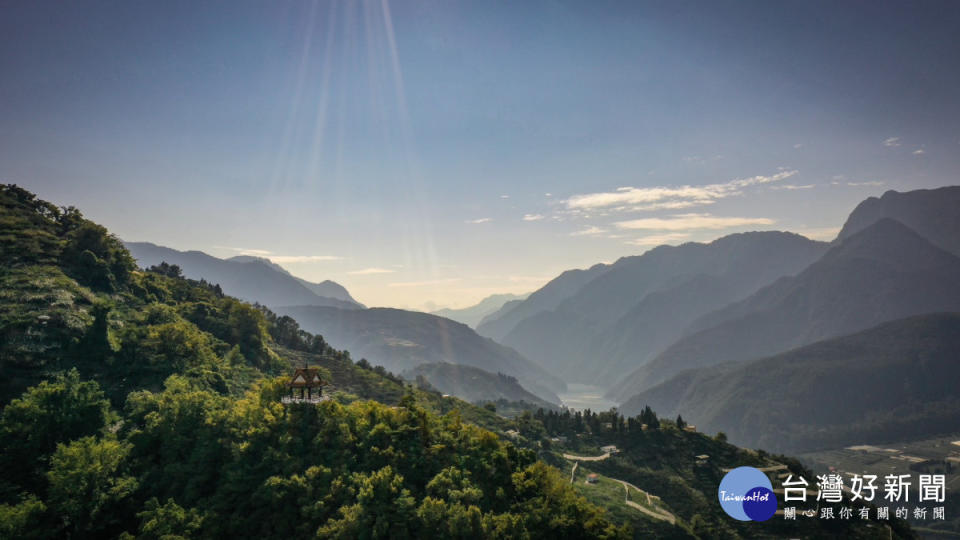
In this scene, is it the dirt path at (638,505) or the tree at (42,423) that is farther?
the dirt path at (638,505)

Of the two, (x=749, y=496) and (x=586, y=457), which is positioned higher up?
(x=749, y=496)

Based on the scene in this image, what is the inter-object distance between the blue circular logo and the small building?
65.8 meters

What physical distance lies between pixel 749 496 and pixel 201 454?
269ft

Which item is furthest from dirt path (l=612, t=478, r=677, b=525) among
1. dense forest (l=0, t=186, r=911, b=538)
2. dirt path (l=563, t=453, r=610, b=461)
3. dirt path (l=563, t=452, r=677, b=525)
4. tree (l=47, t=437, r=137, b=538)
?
tree (l=47, t=437, r=137, b=538)

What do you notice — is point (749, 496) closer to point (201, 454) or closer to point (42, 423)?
point (201, 454)

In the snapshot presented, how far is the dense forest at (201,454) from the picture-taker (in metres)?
37.1

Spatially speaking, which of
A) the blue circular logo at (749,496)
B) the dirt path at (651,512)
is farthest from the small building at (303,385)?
the blue circular logo at (749,496)

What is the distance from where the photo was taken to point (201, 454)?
4347 centimetres

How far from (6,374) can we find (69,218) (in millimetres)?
62403

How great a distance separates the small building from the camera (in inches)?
1948

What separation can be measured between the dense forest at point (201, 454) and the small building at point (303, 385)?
2.82 feet

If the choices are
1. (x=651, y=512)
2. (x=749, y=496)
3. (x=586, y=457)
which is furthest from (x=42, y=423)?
(x=586, y=457)

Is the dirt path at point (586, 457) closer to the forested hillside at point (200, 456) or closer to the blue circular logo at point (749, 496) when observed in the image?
the blue circular logo at point (749, 496)

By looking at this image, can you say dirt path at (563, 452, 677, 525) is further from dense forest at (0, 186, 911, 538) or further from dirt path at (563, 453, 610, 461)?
dense forest at (0, 186, 911, 538)
